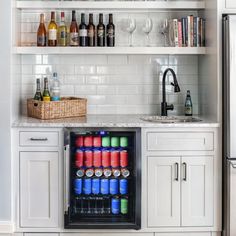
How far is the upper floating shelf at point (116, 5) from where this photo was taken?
12.2 ft

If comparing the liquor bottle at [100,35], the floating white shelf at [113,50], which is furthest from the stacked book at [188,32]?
the liquor bottle at [100,35]

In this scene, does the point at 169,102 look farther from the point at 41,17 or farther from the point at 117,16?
the point at 41,17

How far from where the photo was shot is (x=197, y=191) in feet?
11.2

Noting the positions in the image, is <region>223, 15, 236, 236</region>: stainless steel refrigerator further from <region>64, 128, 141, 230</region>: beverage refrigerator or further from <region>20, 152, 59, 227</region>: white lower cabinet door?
<region>20, 152, 59, 227</region>: white lower cabinet door

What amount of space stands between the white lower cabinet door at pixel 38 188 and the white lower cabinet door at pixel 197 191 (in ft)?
3.08

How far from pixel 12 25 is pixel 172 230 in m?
1.91

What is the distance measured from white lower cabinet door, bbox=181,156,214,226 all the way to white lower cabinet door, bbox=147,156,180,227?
5 centimetres

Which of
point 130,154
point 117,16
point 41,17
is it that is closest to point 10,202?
point 130,154

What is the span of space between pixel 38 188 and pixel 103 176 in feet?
1.60

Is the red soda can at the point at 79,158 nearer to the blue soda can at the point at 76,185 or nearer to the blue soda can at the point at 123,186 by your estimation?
the blue soda can at the point at 76,185

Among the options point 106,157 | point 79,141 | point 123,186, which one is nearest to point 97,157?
point 106,157

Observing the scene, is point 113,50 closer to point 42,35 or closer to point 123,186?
point 42,35

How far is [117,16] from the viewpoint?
13.2 feet

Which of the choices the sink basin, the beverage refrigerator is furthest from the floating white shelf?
the beverage refrigerator
